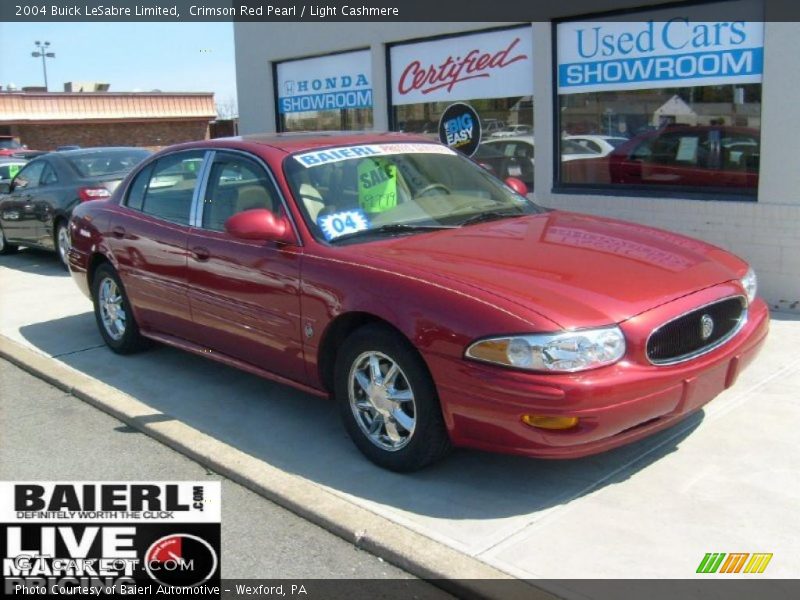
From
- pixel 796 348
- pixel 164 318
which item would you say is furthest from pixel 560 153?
pixel 164 318

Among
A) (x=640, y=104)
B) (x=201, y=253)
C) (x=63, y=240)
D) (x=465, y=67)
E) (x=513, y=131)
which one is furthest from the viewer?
(x=63, y=240)

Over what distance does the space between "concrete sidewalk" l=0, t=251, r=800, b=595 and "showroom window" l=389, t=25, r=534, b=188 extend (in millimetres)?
4284

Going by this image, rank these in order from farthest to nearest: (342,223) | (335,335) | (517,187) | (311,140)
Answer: (517,187), (311,140), (342,223), (335,335)

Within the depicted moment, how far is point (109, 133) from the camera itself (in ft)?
142

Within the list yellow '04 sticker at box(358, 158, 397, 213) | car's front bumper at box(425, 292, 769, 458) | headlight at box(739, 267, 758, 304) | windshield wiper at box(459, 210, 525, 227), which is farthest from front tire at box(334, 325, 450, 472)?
headlight at box(739, 267, 758, 304)

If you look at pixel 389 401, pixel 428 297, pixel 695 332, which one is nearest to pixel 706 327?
pixel 695 332

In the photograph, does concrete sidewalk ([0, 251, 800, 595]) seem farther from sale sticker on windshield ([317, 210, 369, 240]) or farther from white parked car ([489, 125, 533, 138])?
white parked car ([489, 125, 533, 138])

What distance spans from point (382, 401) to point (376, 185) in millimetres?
1430

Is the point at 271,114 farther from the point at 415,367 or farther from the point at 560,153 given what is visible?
the point at 415,367

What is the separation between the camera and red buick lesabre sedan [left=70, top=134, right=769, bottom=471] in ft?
12.2

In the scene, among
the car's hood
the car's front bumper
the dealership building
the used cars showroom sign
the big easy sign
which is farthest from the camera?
the big easy sign

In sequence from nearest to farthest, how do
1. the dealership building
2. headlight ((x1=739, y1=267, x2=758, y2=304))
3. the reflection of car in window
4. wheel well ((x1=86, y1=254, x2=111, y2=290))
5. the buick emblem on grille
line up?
1. the buick emblem on grille
2. headlight ((x1=739, y1=267, x2=758, y2=304))
3. wheel well ((x1=86, y1=254, x2=111, y2=290))
4. the dealership building
5. the reflection of car in window

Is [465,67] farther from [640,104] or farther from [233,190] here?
[233,190]

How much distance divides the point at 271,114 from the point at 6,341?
6.27 m
